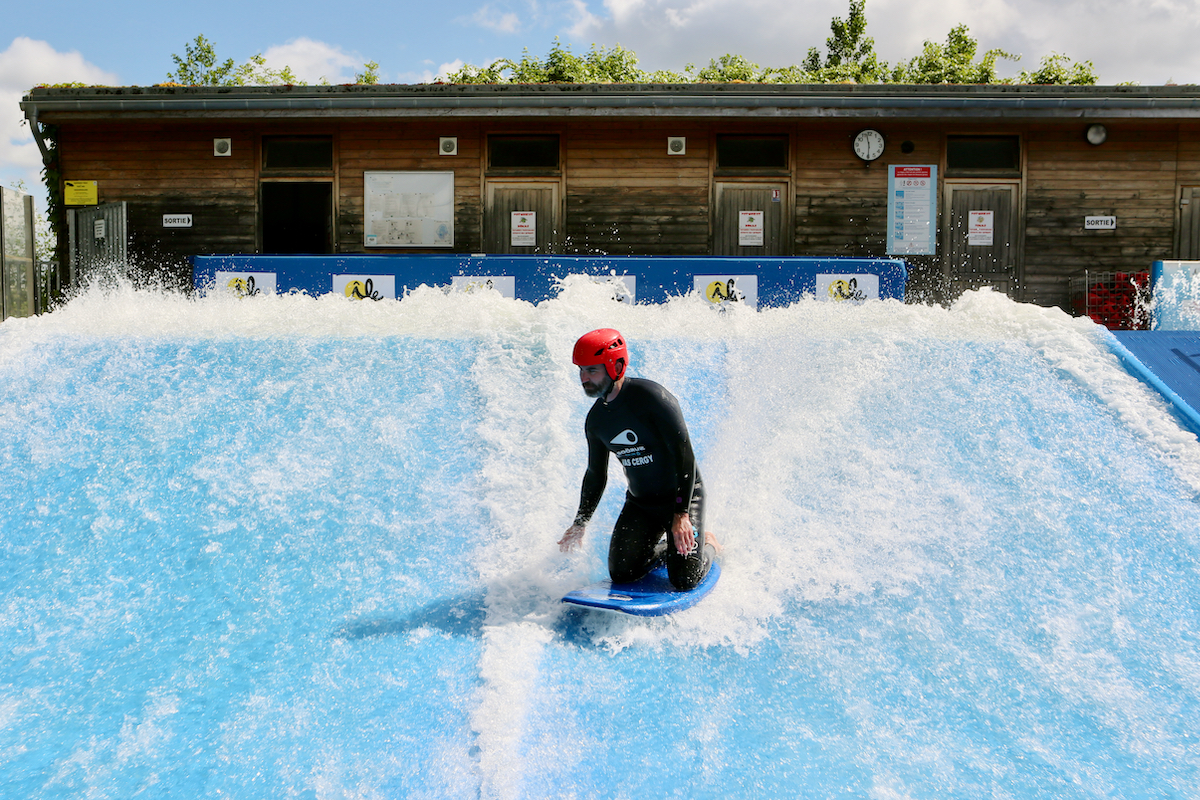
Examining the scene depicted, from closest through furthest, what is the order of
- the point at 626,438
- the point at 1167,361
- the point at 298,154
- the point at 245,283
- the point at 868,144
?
the point at 626,438, the point at 1167,361, the point at 245,283, the point at 868,144, the point at 298,154

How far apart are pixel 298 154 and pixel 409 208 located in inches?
73.3

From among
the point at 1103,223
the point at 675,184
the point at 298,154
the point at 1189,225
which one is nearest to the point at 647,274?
the point at 675,184

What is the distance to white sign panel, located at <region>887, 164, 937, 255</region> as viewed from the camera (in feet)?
36.1

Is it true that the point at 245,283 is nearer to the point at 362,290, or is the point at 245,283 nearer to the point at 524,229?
the point at 362,290

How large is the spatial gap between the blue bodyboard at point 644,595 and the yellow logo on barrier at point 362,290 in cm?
613

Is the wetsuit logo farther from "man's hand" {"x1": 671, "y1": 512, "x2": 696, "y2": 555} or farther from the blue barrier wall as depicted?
the blue barrier wall

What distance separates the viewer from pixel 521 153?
11.1 metres

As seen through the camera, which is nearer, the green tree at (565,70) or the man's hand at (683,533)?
the man's hand at (683,533)

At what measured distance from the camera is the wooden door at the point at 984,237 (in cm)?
1108

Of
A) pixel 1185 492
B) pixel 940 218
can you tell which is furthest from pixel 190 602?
pixel 940 218

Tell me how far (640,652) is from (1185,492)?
3.61 m

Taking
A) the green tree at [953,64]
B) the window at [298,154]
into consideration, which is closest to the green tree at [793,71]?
the green tree at [953,64]

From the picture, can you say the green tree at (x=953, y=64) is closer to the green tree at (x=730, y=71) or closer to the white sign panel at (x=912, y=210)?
the green tree at (x=730, y=71)

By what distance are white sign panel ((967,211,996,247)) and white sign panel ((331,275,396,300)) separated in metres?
8.12
